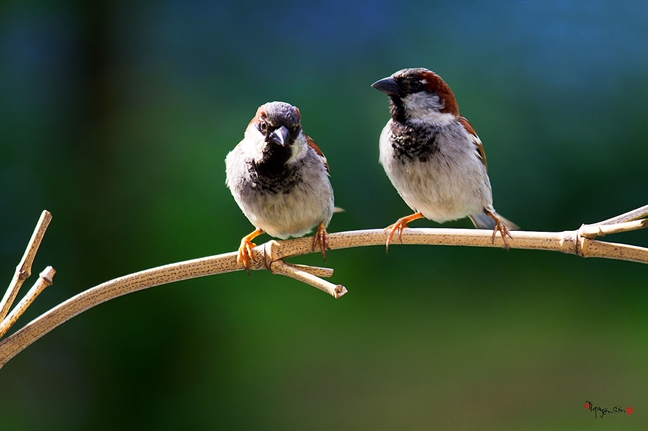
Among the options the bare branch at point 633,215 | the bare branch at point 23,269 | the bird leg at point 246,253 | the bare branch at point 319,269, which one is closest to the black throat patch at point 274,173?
the bird leg at point 246,253

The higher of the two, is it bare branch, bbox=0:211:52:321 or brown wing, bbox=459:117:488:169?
brown wing, bbox=459:117:488:169

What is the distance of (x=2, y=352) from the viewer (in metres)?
0.73

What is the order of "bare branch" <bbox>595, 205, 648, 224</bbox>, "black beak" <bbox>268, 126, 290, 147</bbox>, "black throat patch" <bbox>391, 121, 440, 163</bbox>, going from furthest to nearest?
"black throat patch" <bbox>391, 121, 440, 163</bbox> < "black beak" <bbox>268, 126, 290, 147</bbox> < "bare branch" <bbox>595, 205, 648, 224</bbox>

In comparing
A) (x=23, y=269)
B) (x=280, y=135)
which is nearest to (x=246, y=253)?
(x=280, y=135)

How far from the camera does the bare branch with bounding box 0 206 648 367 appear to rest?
2.31 feet

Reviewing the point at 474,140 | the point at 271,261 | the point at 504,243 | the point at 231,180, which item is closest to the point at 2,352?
the point at 271,261

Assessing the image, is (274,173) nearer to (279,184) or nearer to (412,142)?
(279,184)

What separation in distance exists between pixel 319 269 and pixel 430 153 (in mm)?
424

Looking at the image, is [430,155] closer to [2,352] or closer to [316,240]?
[316,240]

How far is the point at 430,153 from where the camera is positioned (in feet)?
3.52

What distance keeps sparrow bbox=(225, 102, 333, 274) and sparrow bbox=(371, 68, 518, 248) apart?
0.13 metres

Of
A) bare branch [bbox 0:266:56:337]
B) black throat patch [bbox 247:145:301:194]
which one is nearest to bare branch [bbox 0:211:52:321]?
bare branch [bbox 0:266:56:337]

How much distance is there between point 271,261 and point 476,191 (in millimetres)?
491

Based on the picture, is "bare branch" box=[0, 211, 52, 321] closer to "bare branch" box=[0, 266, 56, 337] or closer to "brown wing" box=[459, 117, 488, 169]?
"bare branch" box=[0, 266, 56, 337]
